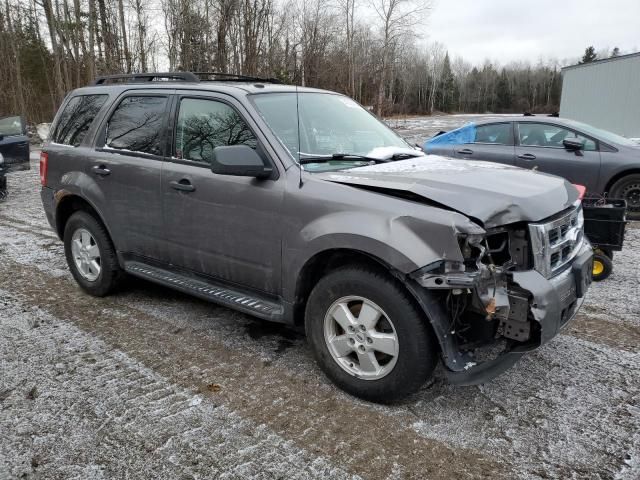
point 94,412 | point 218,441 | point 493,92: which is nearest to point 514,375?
point 218,441

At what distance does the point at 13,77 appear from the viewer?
103ft

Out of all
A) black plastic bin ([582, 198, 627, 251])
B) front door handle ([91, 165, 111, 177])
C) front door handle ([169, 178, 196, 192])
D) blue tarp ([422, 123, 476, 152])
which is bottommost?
black plastic bin ([582, 198, 627, 251])

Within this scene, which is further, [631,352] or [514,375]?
[631,352]

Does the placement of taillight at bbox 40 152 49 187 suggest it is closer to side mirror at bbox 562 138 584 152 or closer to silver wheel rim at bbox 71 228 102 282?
silver wheel rim at bbox 71 228 102 282

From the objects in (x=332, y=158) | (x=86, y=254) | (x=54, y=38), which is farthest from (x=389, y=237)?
(x=54, y=38)

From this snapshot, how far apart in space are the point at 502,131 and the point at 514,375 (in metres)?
5.91

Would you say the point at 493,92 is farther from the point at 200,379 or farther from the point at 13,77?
the point at 200,379

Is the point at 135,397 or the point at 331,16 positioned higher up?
the point at 331,16

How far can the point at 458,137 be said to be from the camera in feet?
28.9

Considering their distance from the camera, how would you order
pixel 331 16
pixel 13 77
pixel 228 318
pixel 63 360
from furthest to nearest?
1. pixel 331 16
2. pixel 13 77
3. pixel 228 318
4. pixel 63 360

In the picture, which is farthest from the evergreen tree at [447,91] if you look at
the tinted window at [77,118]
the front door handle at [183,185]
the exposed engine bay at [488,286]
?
the exposed engine bay at [488,286]

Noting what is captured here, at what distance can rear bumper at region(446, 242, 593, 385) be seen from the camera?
2629mm

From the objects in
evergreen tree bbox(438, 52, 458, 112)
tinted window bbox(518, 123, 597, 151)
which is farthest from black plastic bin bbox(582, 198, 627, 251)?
evergreen tree bbox(438, 52, 458, 112)

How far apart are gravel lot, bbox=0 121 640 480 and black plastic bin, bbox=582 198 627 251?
32.2 inches
